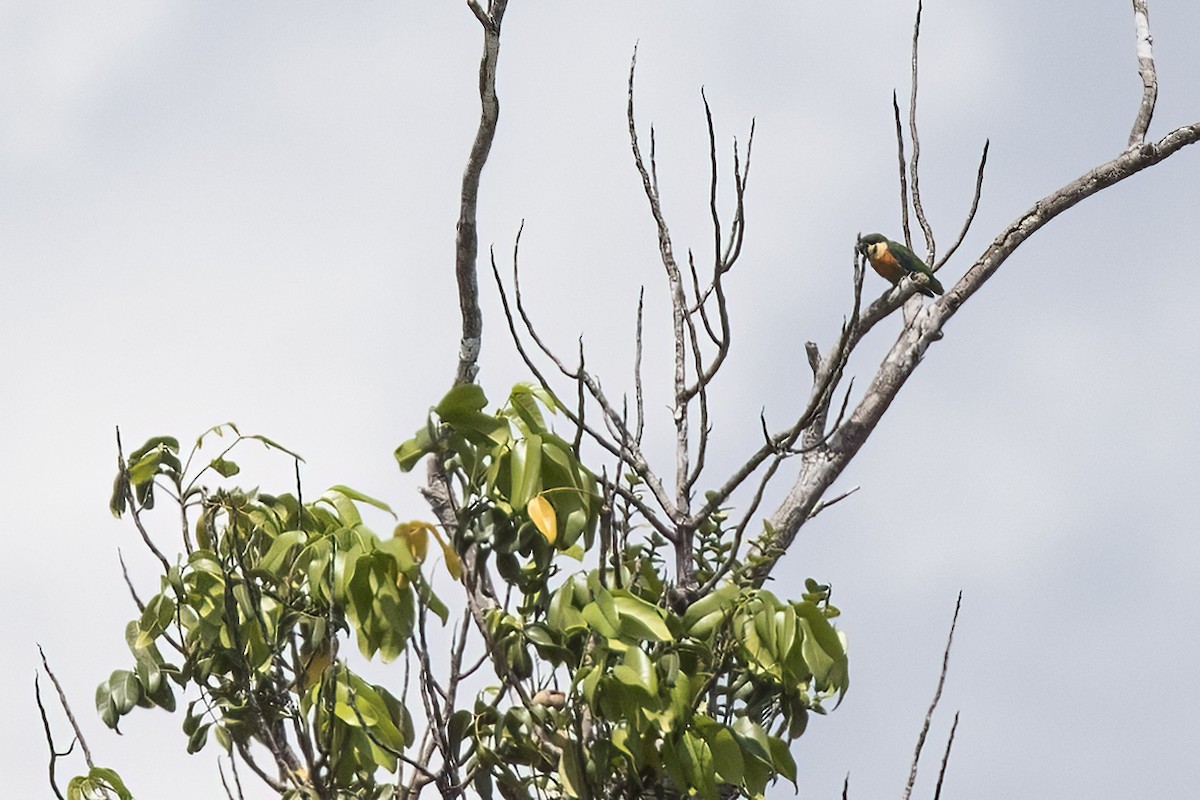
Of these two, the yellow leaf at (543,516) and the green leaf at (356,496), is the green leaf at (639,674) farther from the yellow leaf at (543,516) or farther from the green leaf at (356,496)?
the green leaf at (356,496)

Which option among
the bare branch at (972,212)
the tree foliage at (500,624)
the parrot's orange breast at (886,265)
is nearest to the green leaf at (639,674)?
the tree foliage at (500,624)

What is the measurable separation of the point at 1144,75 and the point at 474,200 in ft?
6.56

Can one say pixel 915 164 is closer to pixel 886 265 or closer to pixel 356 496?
pixel 356 496

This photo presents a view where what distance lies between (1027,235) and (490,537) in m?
1.72

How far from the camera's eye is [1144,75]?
3379 millimetres

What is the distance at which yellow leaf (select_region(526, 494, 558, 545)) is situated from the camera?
67.5 inches

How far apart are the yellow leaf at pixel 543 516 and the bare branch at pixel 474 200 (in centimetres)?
54

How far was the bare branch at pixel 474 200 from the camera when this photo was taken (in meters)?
2.11

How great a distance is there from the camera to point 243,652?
1879 millimetres

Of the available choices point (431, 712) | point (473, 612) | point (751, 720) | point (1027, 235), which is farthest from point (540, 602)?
point (1027, 235)

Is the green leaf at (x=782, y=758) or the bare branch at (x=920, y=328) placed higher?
the bare branch at (x=920, y=328)

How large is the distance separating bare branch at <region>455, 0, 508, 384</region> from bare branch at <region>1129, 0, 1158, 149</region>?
1775 millimetres

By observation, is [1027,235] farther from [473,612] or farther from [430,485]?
[473,612]

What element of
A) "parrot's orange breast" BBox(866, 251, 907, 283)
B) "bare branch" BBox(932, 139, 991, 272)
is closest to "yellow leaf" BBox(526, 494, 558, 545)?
"bare branch" BBox(932, 139, 991, 272)
